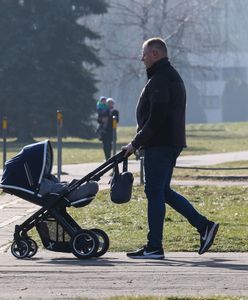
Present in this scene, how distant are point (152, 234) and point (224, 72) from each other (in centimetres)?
9263

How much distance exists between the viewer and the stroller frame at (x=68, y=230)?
10.2 metres

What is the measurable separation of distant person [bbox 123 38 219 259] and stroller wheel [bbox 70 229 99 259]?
1.18 feet

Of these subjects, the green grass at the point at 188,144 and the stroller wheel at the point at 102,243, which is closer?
the stroller wheel at the point at 102,243

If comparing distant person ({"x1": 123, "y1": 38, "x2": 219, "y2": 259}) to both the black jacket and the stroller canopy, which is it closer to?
the black jacket

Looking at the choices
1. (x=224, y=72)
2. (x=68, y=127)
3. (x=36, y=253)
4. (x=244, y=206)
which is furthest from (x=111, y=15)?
(x=36, y=253)

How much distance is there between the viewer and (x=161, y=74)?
396 inches

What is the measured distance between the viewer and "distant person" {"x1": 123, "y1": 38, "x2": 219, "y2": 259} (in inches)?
393

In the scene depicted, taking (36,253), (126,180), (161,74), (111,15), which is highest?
(111,15)

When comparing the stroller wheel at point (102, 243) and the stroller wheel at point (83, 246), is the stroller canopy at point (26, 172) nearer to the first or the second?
the stroller wheel at point (83, 246)

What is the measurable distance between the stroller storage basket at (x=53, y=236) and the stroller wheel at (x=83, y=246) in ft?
0.64

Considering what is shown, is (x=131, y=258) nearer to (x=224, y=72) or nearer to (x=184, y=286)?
(x=184, y=286)

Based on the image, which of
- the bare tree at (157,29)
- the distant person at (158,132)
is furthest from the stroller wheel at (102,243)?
the bare tree at (157,29)

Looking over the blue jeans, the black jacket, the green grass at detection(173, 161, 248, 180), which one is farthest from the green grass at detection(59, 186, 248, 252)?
the green grass at detection(173, 161, 248, 180)

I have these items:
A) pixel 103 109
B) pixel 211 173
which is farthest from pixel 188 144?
pixel 211 173
